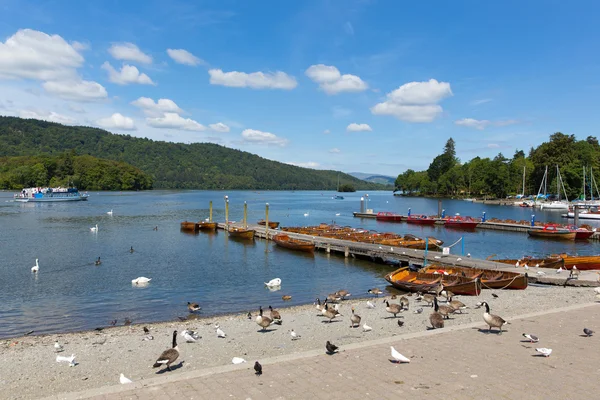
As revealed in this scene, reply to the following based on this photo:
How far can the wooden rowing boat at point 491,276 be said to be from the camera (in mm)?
23281

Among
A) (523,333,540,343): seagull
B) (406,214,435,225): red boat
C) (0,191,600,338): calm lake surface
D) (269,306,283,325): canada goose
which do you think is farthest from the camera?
(406,214,435,225): red boat

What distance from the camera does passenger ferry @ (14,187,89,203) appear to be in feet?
411

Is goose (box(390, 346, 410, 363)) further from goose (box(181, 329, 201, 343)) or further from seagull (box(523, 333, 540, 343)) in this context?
goose (box(181, 329, 201, 343))

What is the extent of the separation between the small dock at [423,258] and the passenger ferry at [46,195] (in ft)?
340

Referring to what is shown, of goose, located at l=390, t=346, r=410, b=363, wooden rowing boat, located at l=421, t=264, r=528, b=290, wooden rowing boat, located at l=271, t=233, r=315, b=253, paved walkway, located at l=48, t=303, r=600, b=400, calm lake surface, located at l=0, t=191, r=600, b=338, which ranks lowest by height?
calm lake surface, located at l=0, t=191, r=600, b=338

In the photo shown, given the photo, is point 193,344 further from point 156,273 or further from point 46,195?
point 46,195

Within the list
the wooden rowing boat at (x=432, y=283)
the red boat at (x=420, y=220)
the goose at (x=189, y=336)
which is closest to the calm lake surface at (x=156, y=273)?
the wooden rowing boat at (x=432, y=283)

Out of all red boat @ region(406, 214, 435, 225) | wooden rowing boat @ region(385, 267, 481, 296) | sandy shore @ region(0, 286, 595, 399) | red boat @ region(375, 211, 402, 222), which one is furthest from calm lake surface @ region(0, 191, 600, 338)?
red boat @ region(375, 211, 402, 222)

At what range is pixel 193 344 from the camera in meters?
14.7

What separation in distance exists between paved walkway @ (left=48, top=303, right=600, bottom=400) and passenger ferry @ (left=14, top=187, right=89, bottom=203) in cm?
13622

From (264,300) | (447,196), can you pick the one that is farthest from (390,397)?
(447,196)

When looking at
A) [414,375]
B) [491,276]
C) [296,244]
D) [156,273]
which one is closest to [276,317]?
[414,375]

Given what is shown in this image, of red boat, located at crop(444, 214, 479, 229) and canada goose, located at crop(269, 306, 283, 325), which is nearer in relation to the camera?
A: canada goose, located at crop(269, 306, 283, 325)

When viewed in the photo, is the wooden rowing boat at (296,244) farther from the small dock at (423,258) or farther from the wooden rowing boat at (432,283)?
the wooden rowing boat at (432,283)
